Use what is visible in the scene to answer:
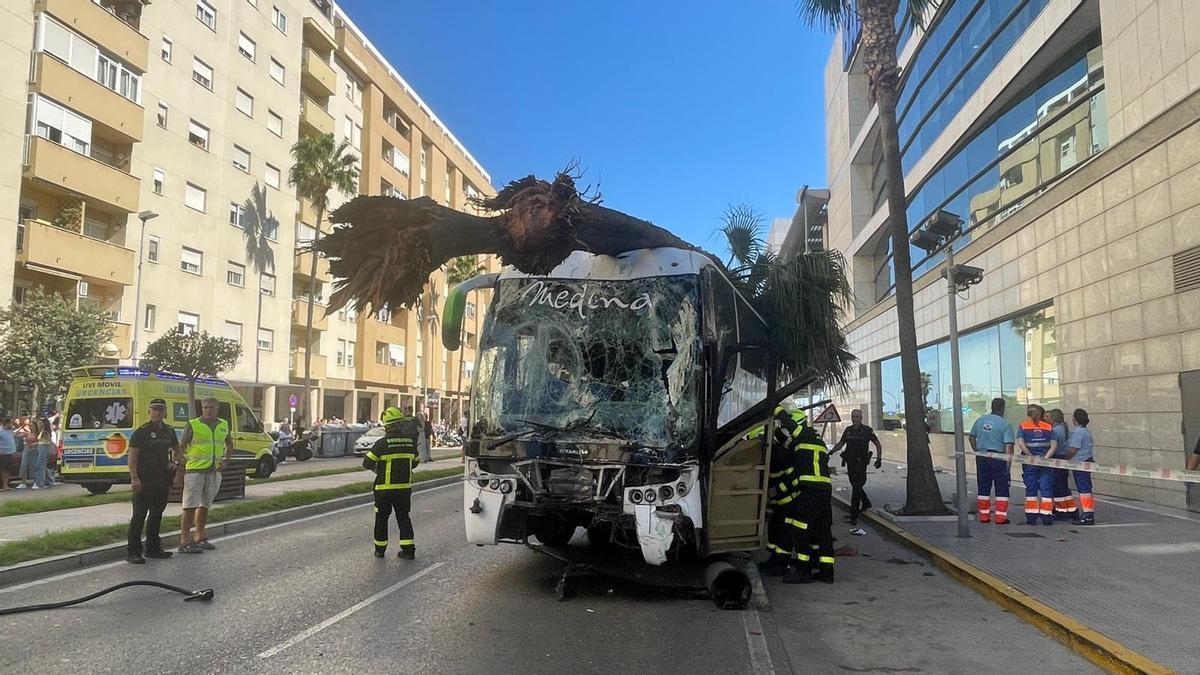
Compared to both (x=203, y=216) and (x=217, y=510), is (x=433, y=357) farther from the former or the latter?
(x=217, y=510)

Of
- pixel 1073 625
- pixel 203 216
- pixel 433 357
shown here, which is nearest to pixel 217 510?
pixel 1073 625

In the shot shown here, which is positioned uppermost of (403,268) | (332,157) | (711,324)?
(332,157)

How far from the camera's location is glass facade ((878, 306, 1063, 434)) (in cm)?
1648

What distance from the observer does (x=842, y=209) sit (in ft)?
128

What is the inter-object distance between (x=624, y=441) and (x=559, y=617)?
1.53m

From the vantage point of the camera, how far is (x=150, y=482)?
862cm

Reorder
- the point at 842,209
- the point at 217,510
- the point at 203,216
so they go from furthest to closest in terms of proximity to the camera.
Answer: the point at 842,209 → the point at 203,216 → the point at 217,510

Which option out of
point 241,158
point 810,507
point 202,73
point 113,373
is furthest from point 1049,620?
point 241,158

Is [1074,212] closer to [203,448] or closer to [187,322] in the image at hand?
[203,448]

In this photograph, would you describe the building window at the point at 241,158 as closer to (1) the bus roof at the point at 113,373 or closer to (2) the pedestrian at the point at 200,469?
(1) the bus roof at the point at 113,373

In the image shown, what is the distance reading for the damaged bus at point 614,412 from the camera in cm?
655

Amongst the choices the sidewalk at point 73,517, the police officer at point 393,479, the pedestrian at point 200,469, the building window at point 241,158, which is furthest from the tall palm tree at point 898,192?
the building window at point 241,158

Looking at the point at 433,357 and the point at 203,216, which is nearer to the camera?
the point at 203,216

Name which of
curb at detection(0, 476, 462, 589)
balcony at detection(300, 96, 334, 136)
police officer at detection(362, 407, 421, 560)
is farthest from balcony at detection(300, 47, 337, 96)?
police officer at detection(362, 407, 421, 560)
